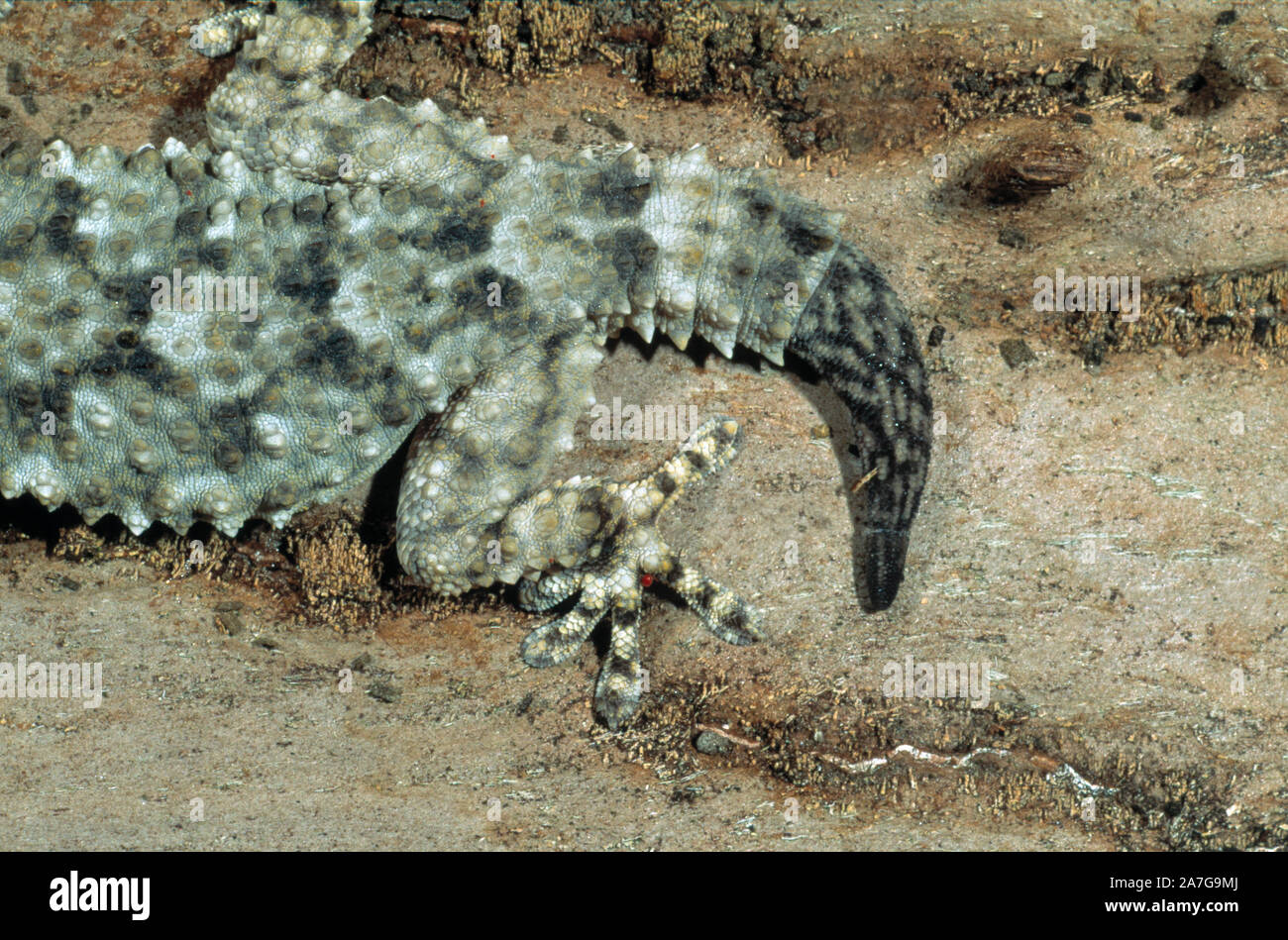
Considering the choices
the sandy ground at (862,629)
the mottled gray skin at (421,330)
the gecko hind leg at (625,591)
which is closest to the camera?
the mottled gray skin at (421,330)

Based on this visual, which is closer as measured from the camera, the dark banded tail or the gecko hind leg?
the dark banded tail

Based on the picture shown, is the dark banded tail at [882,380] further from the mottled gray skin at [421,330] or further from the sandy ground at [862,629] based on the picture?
the sandy ground at [862,629]

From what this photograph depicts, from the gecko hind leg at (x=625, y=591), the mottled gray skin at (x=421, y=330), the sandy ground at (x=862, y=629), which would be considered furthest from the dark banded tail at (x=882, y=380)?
the gecko hind leg at (x=625, y=591)

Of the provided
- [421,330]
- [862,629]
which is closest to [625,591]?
[862,629]

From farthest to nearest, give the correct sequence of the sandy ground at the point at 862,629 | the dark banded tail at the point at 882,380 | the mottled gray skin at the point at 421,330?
the dark banded tail at the point at 882,380 → the sandy ground at the point at 862,629 → the mottled gray skin at the point at 421,330

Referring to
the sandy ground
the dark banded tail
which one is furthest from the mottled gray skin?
the sandy ground

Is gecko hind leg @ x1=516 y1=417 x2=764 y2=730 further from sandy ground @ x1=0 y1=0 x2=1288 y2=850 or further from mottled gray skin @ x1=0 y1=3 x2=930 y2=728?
sandy ground @ x1=0 y1=0 x2=1288 y2=850

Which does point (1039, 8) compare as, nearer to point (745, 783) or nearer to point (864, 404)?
point (864, 404)
